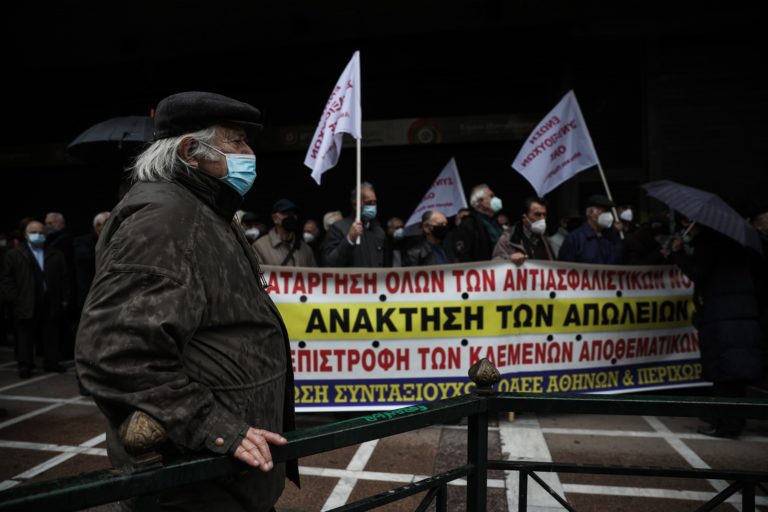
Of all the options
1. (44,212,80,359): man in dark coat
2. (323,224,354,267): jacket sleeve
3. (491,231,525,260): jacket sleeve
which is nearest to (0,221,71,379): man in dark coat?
(44,212,80,359): man in dark coat

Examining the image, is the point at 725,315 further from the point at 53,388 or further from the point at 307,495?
the point at 53,388

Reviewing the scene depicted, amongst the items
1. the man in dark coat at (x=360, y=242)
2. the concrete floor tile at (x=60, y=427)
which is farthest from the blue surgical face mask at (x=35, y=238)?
the man in dark coat at (x=360, y=242)

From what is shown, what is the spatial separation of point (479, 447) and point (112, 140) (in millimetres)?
5806

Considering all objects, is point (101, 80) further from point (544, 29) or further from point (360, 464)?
point (360, 464)

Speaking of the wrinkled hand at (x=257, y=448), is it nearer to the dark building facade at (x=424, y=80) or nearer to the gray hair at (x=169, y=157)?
the gray hair at (x=169, y=157)

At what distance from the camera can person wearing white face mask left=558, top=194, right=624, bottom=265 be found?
19.6ft

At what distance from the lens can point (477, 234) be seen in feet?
19.7

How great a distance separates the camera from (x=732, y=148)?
9633 millimetres

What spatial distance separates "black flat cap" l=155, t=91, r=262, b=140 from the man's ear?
0.10 ft

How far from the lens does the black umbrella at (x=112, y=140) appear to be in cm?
613

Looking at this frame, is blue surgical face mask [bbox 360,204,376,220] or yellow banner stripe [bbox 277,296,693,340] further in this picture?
blue surgical face mask [bbox 360,204,376,220]

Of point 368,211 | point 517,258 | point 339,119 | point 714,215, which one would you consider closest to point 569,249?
point 517,258

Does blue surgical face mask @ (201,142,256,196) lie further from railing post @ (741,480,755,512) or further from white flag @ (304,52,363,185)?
white flag @ (304,52,363,185)

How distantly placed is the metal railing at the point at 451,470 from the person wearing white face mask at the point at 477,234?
157 inches
